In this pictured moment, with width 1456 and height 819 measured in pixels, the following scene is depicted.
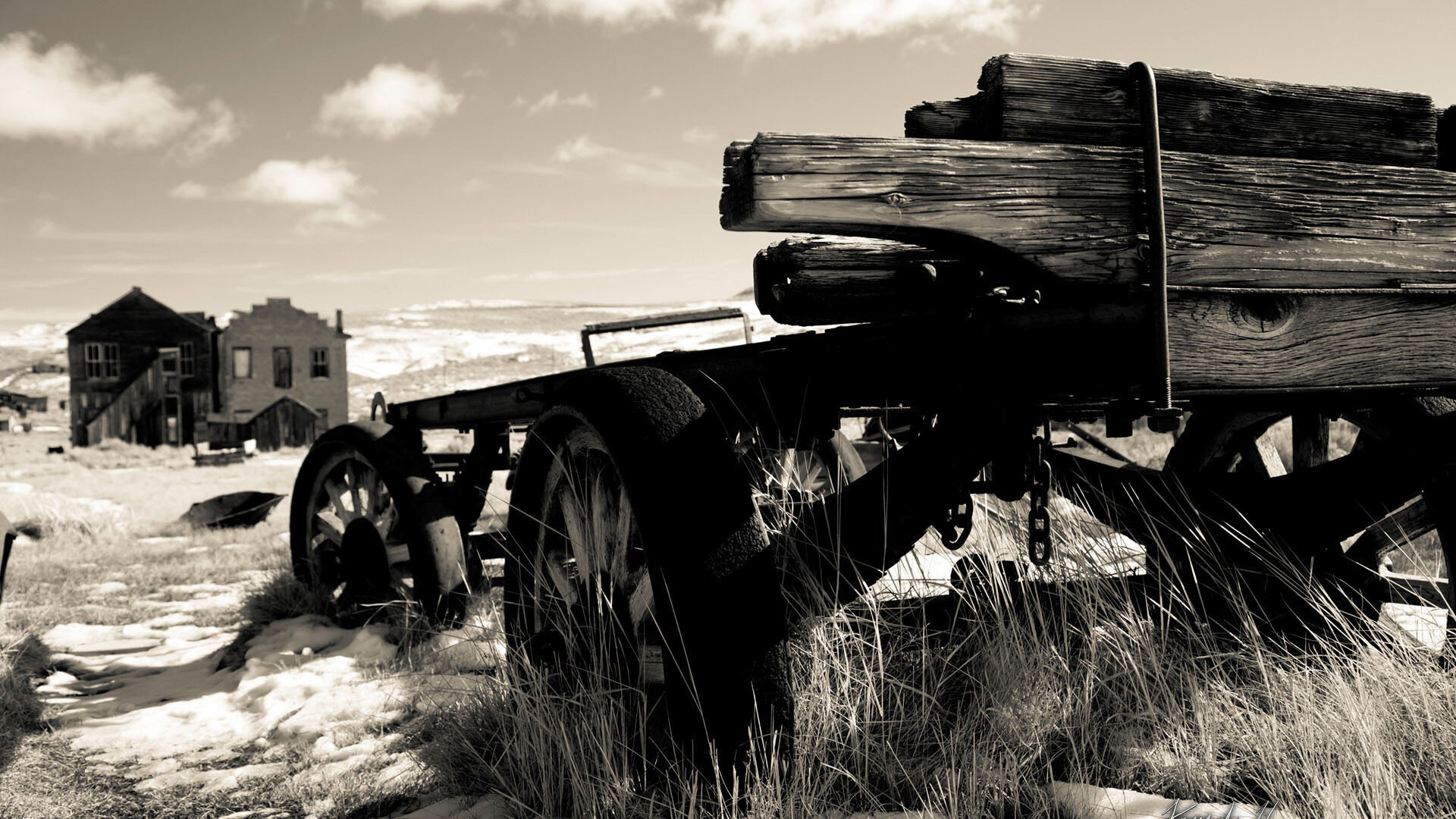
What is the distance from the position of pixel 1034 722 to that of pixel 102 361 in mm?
36415

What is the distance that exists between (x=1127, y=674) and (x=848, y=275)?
4.41 feet

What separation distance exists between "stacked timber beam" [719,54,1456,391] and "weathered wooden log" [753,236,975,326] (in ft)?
1.14

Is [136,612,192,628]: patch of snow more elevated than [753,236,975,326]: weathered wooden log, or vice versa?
[753,236,975,326]: weathered wooden log

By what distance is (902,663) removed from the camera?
9.43 feet

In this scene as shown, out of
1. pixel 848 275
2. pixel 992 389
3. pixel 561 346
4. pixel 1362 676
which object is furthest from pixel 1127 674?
pixel 561 346

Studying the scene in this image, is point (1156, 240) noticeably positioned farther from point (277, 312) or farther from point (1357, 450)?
point (277, 312)

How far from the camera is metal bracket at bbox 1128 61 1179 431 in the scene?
1904 millimetres

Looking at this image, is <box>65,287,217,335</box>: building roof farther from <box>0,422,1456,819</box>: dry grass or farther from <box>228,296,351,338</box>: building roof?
<box>0,422,1456,819</box>: dry grass

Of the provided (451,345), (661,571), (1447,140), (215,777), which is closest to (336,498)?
(215,777)

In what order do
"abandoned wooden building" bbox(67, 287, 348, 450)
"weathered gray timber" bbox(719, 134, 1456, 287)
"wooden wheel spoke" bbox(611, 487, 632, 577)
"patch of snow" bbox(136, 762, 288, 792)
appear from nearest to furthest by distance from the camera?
"weathered gray timber" bbox(719, 134, 1456, 287) → "wooden wheel spoke" bbox(611, 487, 632, 577) → "patch of snow" bbox(136, 762, 288, 792) → "abandoned wooden building" bbox(67, 287, 348, 450)

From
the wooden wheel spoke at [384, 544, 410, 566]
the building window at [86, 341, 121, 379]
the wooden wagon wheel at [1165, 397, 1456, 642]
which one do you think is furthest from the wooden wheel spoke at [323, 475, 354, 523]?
the building window at [86, 341, 121, 379]

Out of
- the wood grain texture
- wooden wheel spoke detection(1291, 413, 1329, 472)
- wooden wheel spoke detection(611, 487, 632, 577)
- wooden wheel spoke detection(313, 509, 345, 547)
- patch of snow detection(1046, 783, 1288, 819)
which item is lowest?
patch of snow detection(1046, 783, 1288, 819)

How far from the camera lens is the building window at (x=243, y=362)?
32.6 metres

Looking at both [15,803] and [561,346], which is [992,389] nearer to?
[15,803]
